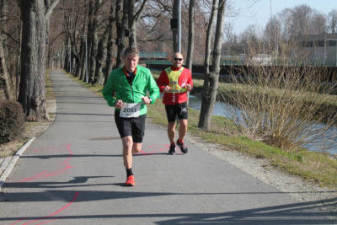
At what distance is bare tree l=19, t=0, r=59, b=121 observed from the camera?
1315cm

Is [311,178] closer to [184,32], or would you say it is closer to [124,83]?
[124,83]

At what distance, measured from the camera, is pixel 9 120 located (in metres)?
9.62

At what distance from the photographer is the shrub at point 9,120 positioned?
9.50m

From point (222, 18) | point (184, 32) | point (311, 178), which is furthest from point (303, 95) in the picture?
point (184, 32)

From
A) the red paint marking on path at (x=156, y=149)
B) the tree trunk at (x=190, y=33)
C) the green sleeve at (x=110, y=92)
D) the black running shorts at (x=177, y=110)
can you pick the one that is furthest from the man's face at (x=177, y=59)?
the tree trunk at (x=190, y=33)

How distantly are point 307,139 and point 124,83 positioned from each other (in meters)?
7.13

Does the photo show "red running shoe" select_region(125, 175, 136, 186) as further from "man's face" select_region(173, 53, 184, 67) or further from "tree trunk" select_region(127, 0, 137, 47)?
"tree trunk" select_region(127, 0, 137, 47)

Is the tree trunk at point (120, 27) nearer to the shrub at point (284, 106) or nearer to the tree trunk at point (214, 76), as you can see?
the tree trunk at point (214, 76)

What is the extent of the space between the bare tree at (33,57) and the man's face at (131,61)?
7.96m

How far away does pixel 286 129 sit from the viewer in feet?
38.2

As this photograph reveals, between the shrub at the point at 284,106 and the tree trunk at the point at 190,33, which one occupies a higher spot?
the tree trunk at the point at 190,33

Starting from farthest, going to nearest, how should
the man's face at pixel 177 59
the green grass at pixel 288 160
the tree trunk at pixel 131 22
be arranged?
the tree trunk at pixel 131 22, the man's face at pixel 177 59, the green grass at pixel 288 160

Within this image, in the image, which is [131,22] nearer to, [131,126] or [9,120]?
[9,120]

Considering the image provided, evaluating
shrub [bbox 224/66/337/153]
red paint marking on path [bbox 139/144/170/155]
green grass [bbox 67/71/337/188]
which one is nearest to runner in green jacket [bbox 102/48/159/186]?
red paint marking on path [bbox 139/144/170/155]
